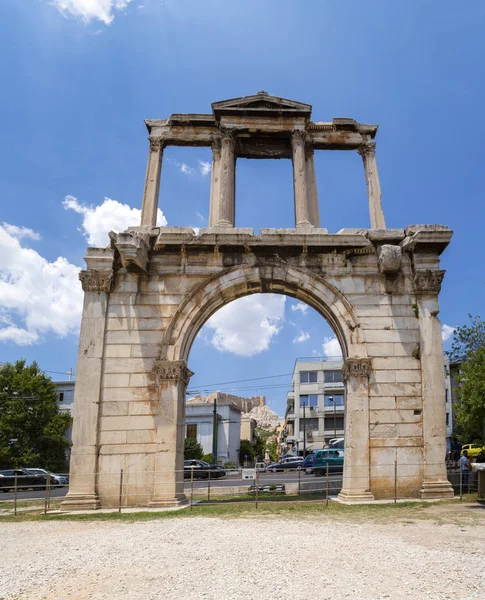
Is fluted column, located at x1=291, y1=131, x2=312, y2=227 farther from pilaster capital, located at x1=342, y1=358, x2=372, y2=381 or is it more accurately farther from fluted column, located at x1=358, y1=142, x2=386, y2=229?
pilaster capital, located at x1=342, y1=358, x2=372, y2=381

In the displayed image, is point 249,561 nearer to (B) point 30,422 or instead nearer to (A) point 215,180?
(A) point 215,180

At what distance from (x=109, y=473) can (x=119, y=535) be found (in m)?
4.00

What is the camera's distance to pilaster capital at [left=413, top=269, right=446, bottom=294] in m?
13.3

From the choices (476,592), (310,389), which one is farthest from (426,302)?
(310,389)

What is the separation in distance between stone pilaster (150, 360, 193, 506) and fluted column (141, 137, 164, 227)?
4.15m

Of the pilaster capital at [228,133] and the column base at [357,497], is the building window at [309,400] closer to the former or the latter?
the pilaster capital at [228,133]

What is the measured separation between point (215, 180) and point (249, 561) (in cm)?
1118

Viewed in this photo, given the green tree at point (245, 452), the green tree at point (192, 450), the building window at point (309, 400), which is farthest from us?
the green tree at point (245, 452)

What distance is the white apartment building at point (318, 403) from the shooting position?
5050 centimetres

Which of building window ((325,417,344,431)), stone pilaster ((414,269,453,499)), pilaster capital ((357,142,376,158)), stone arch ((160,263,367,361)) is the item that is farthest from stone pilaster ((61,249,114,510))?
building window ((325,417,344,431))

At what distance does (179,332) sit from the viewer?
13156mm

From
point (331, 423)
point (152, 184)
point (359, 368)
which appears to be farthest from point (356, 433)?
point (331, 423)

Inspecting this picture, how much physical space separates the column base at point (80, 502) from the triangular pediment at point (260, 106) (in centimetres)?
1074

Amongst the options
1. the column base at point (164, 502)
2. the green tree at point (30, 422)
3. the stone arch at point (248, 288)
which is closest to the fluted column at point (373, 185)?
the stone arch at point (248, 288)
